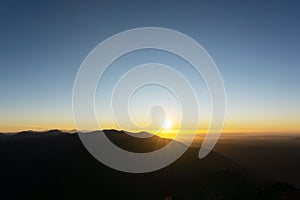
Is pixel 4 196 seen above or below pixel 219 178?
below

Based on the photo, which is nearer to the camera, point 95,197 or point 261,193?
point 261,193

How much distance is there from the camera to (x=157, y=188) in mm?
192250

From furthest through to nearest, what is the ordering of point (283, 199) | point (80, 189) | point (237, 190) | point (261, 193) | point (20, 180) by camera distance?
point (20, 180)
point (80, 189)
point (237, 190)
point (261, 193)
point (283, 199)

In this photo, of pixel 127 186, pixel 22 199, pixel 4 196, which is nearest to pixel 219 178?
pixel 127 186

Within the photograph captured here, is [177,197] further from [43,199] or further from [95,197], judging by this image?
[43,199]

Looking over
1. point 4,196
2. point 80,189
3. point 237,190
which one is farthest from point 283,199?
point 4,196

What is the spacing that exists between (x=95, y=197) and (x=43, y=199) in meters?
28.9

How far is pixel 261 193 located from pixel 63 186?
138674 mm

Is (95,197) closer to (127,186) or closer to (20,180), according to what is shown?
(127,186)

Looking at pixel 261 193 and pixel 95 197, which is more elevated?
pixel 261 193

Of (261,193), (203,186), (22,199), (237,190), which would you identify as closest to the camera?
(261,193)

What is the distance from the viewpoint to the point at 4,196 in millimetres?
178500

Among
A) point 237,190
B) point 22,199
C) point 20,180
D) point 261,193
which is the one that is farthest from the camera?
point 20,180

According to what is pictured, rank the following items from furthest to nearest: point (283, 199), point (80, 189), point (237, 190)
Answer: point (80, 189), point (237, 190), point (283, 199)
